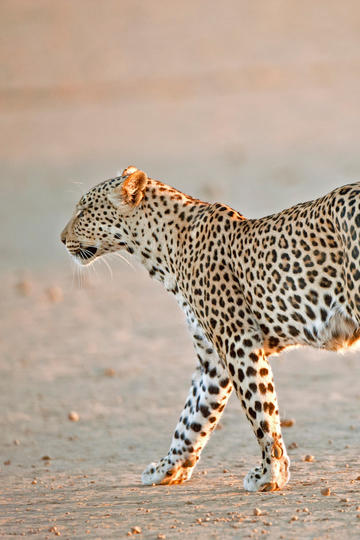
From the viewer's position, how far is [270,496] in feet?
22.5

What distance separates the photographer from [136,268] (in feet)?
52.7

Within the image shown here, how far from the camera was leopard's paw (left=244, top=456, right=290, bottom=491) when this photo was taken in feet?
Answer: 22.8

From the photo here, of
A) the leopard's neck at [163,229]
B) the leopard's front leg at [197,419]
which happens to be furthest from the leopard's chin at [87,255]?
the leopard's front leg at [197,419]

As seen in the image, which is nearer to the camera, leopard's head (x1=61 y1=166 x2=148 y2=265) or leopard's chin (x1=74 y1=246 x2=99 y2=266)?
leopard's head (x1=61 y1=166 x2=148 y2=265)

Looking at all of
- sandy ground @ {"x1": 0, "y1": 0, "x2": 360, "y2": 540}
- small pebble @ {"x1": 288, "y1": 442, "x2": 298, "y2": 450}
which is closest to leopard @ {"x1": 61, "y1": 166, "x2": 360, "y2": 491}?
sandy ground @ {"x1": 0, "y1": 0, "x2": 360, "y2": 540}

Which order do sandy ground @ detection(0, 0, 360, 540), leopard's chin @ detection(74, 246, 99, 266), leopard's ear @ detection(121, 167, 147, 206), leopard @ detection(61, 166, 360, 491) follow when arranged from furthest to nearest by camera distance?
leopard's chin @ detection(74, 246, 99, 266) < leopard's ear @ detection(121, 167, 147, 206) < sandy ground @ detection(0, 0, 360, 540) < leopard @ detection(61, 166, 360, 491)

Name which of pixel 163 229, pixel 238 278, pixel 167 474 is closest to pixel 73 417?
pixel 167 474

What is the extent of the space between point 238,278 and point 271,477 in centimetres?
121

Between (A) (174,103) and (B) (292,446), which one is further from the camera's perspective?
(A) (174,103)

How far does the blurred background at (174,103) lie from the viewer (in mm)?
20047

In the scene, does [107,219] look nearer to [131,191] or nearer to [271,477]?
[131,191]

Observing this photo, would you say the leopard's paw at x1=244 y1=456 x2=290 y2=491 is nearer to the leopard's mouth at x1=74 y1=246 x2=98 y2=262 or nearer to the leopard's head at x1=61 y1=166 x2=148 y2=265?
the leopard's head at x1=61 y1=166 x2=148 y2=265

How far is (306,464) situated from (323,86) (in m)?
20.8

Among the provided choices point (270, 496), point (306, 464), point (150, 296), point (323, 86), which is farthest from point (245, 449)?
point (323, 86)
